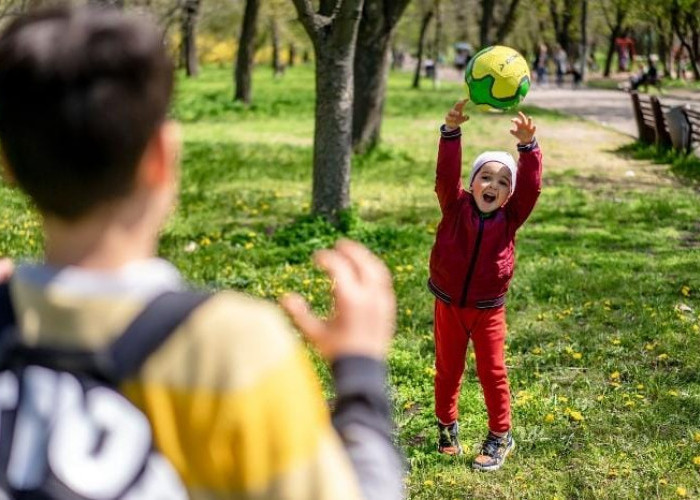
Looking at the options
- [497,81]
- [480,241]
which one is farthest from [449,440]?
[497,81]

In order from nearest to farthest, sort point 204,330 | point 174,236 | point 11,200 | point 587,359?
point 204,330 < point 587,359 < point 174,236 < point 11,200

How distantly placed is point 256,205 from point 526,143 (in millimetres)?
6797

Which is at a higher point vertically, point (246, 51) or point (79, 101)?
point (79, 101)

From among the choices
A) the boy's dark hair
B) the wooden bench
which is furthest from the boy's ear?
the wooden bench

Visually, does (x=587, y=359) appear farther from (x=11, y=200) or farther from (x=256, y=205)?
(x=11, y=200)

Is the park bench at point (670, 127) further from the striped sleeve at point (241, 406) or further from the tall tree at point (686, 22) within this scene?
the striped sleeve at point (241, 406)

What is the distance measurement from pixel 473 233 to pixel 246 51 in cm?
2120

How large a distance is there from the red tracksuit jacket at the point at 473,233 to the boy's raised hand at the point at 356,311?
2.91 m

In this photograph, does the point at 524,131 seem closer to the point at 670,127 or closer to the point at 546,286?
the point at 546,286

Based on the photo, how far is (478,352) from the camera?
4.40 metres

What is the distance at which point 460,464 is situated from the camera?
456 cm

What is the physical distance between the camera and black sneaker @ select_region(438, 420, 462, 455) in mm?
4641

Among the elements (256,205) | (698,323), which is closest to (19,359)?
(698,323)

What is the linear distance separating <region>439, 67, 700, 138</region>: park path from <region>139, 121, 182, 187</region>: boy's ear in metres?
18.1
